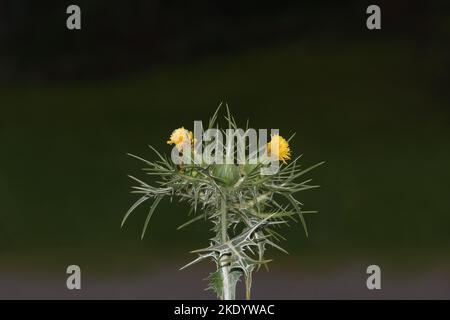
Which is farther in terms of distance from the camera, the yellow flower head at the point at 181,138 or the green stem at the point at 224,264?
the yellow flower head at the point at 181,138

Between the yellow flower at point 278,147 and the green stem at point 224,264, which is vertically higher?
the yellow flower at point 278,147

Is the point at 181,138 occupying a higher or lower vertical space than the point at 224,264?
higher

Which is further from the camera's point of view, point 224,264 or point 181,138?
point 181,138

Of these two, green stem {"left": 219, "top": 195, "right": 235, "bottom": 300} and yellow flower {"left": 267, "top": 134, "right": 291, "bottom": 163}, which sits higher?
yellow flower {"left": 267, "top": 134, "right": 291, "bottom": 163}

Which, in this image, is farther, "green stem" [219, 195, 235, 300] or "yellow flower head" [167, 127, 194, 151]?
"yellow flower head" [167, 127, 194, 151]
